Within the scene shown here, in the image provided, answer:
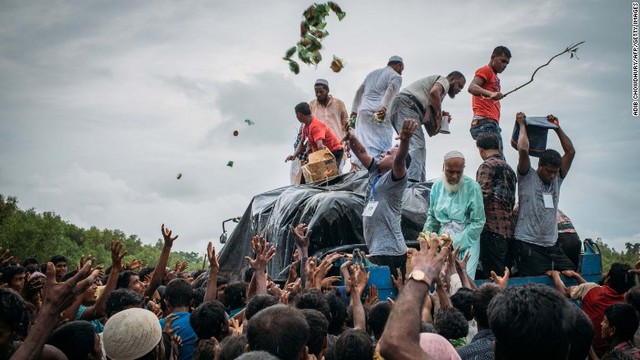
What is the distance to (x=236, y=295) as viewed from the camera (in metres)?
6.00

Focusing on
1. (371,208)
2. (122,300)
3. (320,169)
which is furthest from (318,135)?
(122,300)

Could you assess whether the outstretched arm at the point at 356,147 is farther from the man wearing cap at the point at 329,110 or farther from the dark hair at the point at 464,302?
the man wearing cap at the point at 329,110

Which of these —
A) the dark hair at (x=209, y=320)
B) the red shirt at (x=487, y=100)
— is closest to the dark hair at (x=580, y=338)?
the dark hair at (x=209, y=320)

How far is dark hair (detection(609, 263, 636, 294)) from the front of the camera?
5637 mm

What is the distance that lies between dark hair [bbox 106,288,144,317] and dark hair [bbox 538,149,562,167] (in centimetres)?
442

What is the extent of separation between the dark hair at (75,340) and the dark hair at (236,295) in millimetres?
2414

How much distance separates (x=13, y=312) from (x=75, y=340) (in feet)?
1.32

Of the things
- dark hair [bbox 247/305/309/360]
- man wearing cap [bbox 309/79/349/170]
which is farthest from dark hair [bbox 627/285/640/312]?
man wearing cap [bbox 309/79/349/170]

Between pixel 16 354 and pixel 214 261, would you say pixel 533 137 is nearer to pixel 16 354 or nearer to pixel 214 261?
pixel 214 261

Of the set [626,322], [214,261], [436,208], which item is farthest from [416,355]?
[436,208]

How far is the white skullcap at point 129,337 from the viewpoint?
140 inches

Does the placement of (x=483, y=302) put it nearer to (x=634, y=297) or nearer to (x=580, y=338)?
(x=580, y=338)

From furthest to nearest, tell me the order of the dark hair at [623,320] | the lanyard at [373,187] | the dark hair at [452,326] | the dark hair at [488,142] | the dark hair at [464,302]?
the dark hair at [488,142]
the lanyard at [373,187]
the dark hair at [464,302]
the dark hair at [623,320]
the dark hair at [452,326]

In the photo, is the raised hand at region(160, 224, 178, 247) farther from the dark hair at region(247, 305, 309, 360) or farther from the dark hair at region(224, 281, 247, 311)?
the dark hair at region(247, 305, 309, 360)
